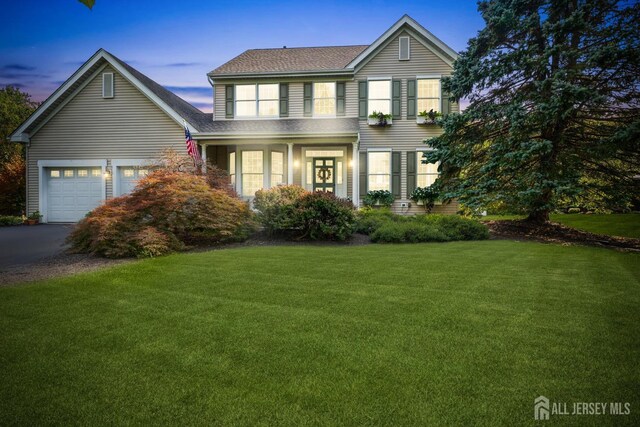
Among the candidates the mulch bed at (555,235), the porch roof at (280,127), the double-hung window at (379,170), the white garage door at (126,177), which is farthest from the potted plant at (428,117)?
the white garage door at (126,177)

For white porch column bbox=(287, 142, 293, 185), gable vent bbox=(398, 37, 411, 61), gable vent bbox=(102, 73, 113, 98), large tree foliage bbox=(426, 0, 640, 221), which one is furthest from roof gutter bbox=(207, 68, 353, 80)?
large tree foliage bbox=(426, 0, 640, 221)

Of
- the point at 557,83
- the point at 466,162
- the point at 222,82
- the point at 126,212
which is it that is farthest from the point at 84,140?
the point at 557,83

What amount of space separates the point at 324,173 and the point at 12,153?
28.5 meters

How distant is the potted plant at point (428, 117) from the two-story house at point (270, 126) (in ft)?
0.83

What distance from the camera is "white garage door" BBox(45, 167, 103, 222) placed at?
16.9m

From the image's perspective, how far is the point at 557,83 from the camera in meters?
10.5

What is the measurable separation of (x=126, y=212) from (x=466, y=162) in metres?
11.1

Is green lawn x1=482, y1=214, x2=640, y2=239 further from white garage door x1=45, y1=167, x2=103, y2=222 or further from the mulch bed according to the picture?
white garage door x1=45, y1=167, x2=103, y2=222

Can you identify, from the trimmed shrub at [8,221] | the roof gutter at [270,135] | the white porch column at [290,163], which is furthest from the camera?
the trimmed shrub at [8,221]

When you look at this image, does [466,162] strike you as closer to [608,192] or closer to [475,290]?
[608,192]

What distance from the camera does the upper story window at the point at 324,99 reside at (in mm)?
17156

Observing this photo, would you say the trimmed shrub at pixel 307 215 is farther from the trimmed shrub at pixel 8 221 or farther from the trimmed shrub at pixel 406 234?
the trimmed shrub at pixel 8 221

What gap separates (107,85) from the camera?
54.9 feet

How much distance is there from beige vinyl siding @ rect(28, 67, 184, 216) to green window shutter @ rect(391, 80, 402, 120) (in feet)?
32.9
